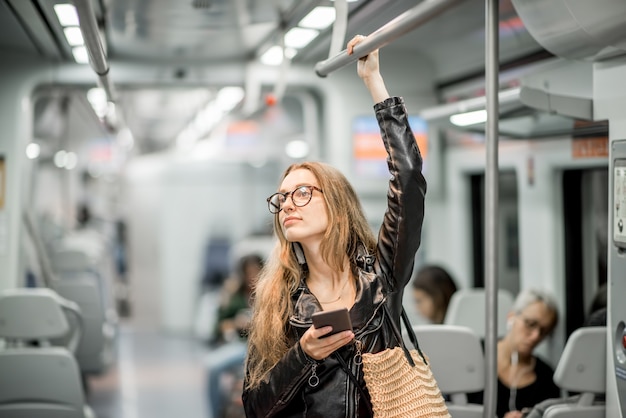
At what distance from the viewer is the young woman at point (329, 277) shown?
255 cm

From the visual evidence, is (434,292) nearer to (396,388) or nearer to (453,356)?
(453,356)

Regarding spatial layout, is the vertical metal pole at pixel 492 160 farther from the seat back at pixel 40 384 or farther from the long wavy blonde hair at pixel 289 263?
the seat back at pixel 40 384

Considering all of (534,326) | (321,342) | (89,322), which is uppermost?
(321,342)

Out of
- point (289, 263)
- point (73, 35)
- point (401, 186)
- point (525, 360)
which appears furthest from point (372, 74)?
point (73, 35)

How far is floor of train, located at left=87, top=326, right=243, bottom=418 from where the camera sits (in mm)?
7898

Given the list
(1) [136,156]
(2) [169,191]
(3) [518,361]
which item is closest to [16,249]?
(3) [518,361]

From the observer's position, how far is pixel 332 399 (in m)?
2.54

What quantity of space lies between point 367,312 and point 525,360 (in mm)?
2147

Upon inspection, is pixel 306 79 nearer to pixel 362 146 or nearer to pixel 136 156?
pixel 362 146

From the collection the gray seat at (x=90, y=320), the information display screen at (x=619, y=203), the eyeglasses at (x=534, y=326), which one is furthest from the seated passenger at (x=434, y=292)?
the gray seat at (x=90, y=320)

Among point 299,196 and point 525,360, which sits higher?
point 299,196

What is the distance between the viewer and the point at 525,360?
4.46m

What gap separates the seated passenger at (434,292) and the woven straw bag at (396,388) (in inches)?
109

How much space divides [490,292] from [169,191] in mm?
11263
